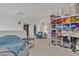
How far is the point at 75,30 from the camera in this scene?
7.76ft

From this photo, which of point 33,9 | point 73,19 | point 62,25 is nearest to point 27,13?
point 33,9

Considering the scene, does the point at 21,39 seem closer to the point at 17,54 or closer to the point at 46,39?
the point at 17,54

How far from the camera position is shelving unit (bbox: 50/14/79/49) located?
93.8 inches

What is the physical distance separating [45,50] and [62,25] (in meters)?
0.50

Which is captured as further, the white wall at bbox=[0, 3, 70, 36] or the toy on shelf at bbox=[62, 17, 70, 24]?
the toy on shelf at bbox=[62, 17, 70, 24]

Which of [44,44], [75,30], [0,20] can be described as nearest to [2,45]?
[0,20]

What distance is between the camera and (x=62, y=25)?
245 centimetres

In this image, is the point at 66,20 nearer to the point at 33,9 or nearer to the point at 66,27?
the point at 66,27

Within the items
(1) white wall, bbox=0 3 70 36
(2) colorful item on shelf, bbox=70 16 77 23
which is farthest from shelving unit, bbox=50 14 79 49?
(1) white wall, bbox=0 3 70 36

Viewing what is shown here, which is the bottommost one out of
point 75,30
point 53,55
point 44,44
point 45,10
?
point 53,55

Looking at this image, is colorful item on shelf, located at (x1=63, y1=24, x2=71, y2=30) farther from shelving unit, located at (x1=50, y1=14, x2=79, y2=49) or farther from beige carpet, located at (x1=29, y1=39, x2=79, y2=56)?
beige carpet, located at (x1=29, y1=39, x2=79, y2=56)

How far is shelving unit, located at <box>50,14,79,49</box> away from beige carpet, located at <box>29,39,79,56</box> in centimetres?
14

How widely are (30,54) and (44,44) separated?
0.91 ft

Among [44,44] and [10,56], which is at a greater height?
[44,44]
